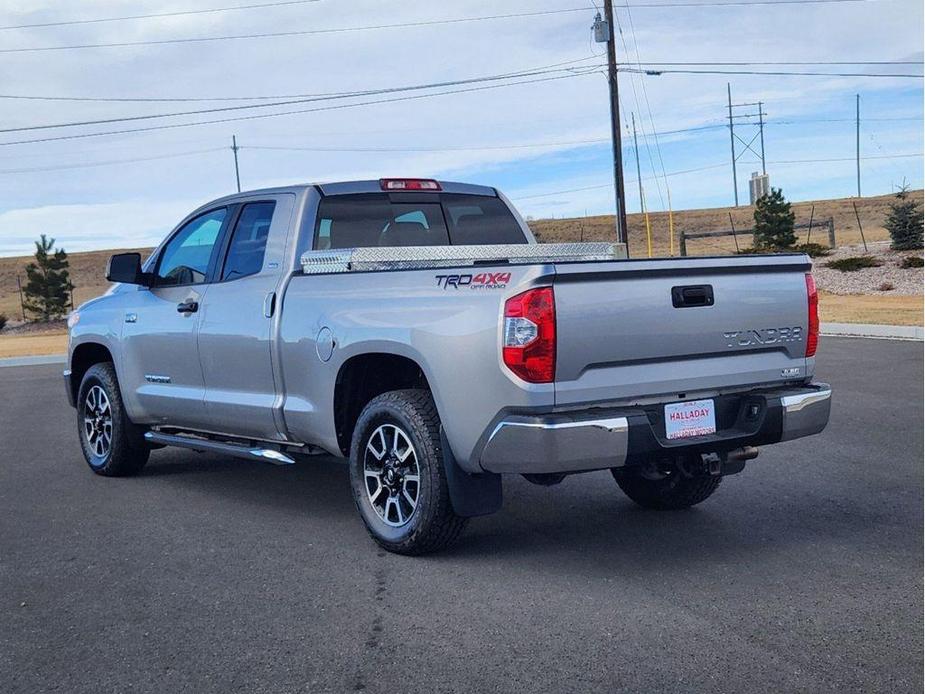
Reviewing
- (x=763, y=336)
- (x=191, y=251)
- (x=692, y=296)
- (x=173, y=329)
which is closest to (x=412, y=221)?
(x=191, y=251)

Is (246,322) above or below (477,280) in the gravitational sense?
below

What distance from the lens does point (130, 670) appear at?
4.18 meters

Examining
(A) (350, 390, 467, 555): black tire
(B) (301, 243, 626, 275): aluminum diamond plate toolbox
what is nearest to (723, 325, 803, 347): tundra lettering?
(B) (301, 243, 626, 275): aluminum diamond plate toolbox

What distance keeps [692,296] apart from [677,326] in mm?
185

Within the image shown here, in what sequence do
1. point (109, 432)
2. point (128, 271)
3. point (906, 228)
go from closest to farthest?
1. point (128, 271)
2. point (109, 432)
3. point (906, 228)

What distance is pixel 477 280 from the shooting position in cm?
Result: 514

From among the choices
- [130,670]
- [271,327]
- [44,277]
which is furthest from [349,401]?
[44,277]

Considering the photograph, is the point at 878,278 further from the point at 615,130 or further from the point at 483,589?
the point at 483,589

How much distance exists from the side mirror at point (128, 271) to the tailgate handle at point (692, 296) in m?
4.25

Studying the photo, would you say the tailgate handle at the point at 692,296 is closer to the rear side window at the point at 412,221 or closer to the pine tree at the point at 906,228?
the rear side window at the point at 412,221

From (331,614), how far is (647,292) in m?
2.11

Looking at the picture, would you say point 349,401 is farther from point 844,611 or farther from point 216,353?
point 844,611

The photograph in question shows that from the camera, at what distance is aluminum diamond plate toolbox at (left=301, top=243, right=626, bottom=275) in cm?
605

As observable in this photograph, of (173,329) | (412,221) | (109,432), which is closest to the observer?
(412,221)
